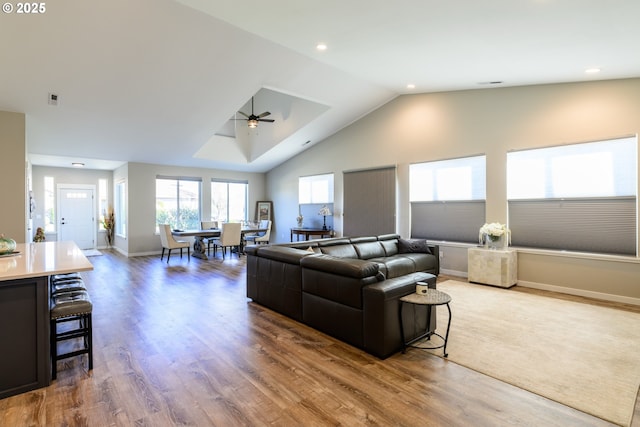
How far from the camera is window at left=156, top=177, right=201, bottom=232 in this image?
355 inches

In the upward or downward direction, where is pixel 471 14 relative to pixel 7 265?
upward

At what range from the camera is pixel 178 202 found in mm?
9359

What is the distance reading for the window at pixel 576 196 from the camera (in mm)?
4438

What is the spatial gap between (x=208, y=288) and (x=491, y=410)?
4211 mm

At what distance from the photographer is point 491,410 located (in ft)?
6.73

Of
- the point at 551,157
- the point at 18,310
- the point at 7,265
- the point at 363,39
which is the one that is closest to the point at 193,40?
the point at 363,39

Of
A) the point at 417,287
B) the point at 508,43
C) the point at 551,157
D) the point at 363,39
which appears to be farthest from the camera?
the point at 551,157

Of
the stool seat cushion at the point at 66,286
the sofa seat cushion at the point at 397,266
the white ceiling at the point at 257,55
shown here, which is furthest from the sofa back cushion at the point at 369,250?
the stool seat cushion at the point at 66,286

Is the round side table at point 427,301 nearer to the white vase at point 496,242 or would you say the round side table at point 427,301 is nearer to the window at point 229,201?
the white vase at point 496,242

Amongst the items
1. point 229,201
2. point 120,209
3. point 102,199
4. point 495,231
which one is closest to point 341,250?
point 495,231

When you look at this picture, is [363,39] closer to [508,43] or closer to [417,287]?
[508,43]

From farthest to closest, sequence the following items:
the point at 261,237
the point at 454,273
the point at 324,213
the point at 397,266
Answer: the point at 261,237 < the point at 324,213 < the point at 454,273 < the point at 397,266

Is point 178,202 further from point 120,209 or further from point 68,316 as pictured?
point 68,316

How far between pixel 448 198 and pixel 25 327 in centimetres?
623
